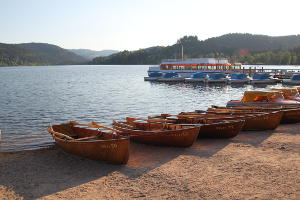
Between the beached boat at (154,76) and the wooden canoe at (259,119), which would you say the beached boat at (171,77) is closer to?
the beached boat at (154,76)


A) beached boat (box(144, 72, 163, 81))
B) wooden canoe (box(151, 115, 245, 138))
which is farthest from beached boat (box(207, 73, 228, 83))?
wooden canoe (box(151, 115, 245, 138))

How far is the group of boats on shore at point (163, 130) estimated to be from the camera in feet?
42.0

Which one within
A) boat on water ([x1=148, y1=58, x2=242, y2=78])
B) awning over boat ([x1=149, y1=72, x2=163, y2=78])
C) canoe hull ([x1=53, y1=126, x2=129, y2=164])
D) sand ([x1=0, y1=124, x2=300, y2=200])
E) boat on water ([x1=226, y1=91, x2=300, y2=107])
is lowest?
sand ([x1=0, y1=124, x2=300, y2=200])

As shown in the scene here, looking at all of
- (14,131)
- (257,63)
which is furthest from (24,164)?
(257,63)

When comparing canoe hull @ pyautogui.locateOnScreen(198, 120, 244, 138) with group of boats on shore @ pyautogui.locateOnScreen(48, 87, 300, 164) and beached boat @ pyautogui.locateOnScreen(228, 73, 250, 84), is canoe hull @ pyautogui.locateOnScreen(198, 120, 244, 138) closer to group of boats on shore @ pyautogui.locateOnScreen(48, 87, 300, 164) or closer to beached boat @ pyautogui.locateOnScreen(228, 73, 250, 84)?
group of boats on shore @ pyautogui.locateOnScreen(48, 87, 300, 164)

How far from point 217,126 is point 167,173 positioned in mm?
5854

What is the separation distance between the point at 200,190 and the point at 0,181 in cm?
756

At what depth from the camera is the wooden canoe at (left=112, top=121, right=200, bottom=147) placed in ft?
48.5

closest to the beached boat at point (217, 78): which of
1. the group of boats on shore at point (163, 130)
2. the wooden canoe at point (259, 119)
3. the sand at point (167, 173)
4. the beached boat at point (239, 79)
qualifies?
the beached boat at point (239, 79)

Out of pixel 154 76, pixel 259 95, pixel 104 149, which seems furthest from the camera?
pixel 154 76

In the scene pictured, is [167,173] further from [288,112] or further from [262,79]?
[262,79]

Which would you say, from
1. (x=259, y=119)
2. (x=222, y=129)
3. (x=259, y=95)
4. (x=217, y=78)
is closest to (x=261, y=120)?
(x=259, y=119)

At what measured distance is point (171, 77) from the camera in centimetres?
7856

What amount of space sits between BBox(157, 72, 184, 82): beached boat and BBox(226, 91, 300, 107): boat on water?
2128 inches
